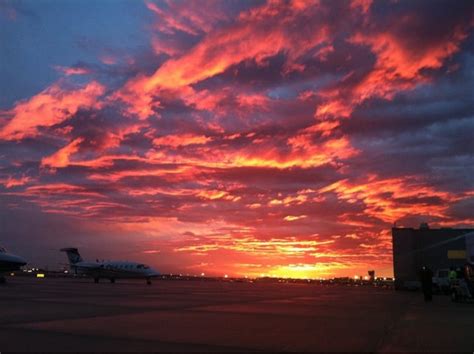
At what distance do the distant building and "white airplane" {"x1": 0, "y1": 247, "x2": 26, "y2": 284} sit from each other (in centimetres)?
4300

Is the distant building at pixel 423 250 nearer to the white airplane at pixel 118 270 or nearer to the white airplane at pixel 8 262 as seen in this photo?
the white airplane at pixel 118 270

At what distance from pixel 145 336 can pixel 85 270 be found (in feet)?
201

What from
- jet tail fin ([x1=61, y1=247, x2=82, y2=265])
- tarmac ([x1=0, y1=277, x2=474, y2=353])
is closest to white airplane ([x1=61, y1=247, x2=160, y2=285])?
jet tail fin ([x1=61, y1=247, x2=82, y2=265])

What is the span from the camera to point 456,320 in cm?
1516

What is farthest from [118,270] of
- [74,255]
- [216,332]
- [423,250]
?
[216,332]

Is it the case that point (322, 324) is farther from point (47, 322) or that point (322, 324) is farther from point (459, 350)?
point (47, 322)

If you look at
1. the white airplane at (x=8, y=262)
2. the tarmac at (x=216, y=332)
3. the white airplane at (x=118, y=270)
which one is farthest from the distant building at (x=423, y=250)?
the tarmac at (x=216, y=332)

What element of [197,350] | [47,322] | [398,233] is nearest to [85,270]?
[398,233]

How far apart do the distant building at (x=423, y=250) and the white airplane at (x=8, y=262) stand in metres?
43.0

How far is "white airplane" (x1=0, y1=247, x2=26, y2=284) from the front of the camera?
37.9 meters

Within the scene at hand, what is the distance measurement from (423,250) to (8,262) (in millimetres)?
48169

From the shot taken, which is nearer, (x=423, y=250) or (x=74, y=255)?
(x=423, y=250)

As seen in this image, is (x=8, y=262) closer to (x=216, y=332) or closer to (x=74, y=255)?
(x=216, y=332)

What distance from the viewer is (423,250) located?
2445 inches
